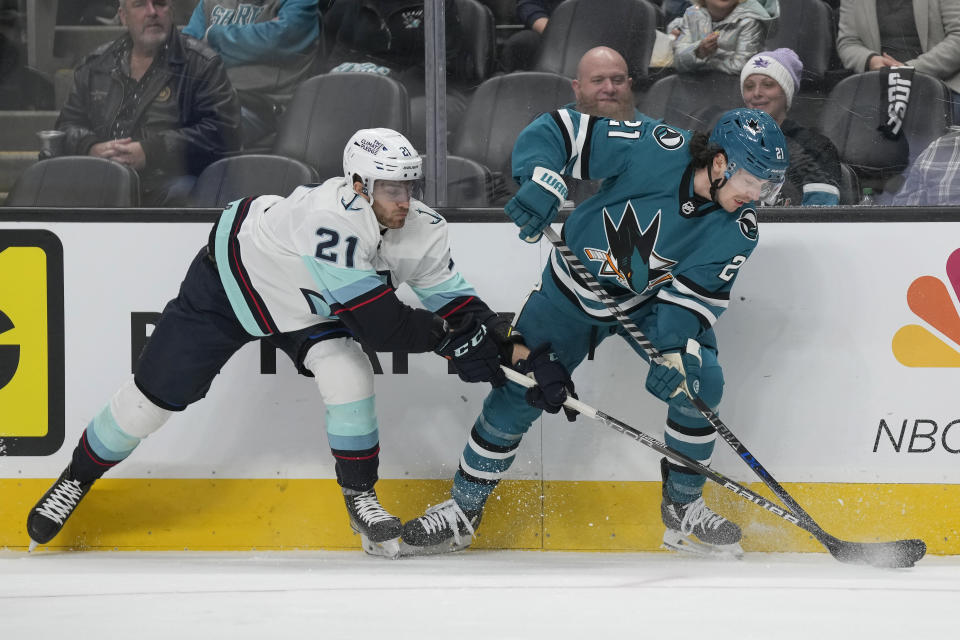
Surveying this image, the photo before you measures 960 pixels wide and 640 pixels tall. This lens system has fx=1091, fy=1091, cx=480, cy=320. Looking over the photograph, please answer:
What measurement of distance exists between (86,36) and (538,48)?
4.04 feet

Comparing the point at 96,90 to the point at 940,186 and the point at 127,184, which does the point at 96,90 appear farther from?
the point at 940,186

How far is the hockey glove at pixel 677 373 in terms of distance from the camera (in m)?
2.53

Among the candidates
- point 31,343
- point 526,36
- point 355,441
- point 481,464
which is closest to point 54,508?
point 31,343

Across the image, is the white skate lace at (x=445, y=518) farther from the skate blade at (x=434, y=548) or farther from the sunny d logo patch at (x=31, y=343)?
the sunny d logo patch at (x=31, y=343)

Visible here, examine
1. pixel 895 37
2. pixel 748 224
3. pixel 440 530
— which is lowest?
pixel 440 530

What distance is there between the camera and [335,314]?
8.40 ft

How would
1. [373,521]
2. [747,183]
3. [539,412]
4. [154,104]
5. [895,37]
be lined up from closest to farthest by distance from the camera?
1. [747,183]
2. [373,521]
3. [539,412]
4. [895,37]
5. [154,104]

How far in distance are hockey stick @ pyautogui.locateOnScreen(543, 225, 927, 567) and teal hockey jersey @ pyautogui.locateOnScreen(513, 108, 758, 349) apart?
5 cm

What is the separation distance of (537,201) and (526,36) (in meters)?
0.71

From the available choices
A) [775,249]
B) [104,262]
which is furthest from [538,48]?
[104,262]

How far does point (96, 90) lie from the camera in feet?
9.75

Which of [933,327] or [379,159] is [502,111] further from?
[933,327]

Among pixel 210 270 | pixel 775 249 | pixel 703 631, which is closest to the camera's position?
pixel 703 631

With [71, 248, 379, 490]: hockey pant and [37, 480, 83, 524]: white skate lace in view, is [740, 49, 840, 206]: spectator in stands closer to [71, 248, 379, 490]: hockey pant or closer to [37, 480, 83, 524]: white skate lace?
[71, 248, 379, 490]: hockey pant
